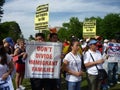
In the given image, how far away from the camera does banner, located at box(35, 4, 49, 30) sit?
39.9ft

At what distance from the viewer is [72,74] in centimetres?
865

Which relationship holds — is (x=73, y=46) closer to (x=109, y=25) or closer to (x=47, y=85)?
(x=47, y=85)

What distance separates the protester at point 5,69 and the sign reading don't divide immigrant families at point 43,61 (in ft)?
4.43

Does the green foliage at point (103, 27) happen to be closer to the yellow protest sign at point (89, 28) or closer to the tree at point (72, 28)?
the tree at point (72, 28)

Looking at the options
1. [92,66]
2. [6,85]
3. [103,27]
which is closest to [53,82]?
[92,66]

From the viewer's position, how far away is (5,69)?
296 inches

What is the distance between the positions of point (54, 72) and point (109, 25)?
99.8m

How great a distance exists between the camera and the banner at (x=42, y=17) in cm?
1215

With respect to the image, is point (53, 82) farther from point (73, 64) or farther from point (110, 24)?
point (110, 24)

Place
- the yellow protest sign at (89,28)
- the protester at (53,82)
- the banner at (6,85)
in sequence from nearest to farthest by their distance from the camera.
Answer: the banner at (6,85) < the protester at (53,82) < the yellow protest sign at (89,28)

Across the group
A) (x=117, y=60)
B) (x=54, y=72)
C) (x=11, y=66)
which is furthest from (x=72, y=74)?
(x=117, y=60)

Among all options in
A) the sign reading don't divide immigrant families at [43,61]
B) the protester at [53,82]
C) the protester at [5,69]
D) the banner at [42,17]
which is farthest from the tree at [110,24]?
the protester at [5,69]

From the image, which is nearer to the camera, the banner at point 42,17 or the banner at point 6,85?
the banner at point 6,85

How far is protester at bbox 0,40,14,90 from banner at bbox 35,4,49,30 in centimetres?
462
